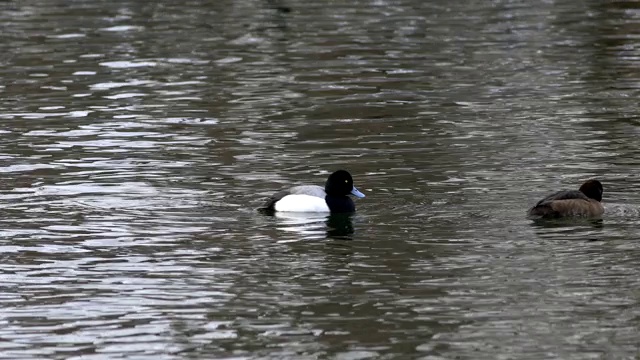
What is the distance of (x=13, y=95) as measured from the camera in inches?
1094

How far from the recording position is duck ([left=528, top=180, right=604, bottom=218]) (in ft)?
53.3

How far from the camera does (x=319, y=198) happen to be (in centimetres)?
1745

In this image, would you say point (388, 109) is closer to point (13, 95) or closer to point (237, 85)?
point (237, 85)

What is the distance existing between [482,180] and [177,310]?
261 inches

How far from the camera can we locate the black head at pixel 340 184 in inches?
682

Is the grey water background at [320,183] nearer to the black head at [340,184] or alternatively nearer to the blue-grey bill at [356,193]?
the blue-grey bill at [356,193]

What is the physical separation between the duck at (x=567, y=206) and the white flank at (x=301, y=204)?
96.6 inches

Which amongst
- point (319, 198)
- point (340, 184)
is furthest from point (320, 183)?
point (340, 184)

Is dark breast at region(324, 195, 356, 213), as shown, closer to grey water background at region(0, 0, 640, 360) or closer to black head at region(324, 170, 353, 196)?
black head at region(324, 170, 353, 196)

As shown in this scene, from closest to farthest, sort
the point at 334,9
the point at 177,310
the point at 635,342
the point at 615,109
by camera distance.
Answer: the point at 635,342 < the point at 177,310 < the point at 615,109 < the point at 334,9

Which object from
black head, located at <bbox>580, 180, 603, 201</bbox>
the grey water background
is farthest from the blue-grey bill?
black head, located at <bbox>580, 180, 603, 201</bbox>

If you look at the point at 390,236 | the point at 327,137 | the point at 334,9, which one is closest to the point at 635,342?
the point at 390,236

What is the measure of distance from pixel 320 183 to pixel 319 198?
63.1 inches

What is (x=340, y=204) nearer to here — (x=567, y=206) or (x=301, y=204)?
(x=301, y=204)
